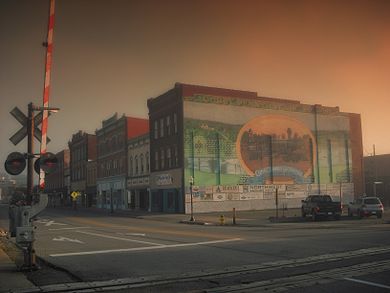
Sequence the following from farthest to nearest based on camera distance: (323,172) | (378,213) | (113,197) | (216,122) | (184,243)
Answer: (113,197) → (323,172) → (216,122) → (378,213) → (184,243)

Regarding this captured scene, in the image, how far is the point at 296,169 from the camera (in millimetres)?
53719

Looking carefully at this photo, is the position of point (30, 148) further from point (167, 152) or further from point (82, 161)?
A: point (82, 161)

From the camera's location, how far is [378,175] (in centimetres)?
6694

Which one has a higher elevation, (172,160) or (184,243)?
(172,160)

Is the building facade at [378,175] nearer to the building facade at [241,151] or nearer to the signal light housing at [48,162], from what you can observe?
the building facade at [241,151]

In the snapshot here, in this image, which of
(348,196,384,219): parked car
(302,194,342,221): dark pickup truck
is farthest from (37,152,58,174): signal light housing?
(348,196,384,219): parked car

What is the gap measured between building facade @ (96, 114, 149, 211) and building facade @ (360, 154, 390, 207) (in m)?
32.1

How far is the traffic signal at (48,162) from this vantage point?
10939 mm

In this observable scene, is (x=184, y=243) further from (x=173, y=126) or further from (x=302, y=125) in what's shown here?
(x=302, y=125)

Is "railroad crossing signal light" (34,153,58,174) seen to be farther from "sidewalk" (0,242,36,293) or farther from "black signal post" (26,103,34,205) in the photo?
"sidewalk" (0,242,36,293)

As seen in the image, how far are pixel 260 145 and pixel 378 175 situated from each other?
25177mm

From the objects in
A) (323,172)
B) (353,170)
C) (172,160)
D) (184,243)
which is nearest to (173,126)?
(172,160)

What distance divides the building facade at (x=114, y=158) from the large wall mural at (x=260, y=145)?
1611cm

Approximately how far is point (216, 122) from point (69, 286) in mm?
39651
